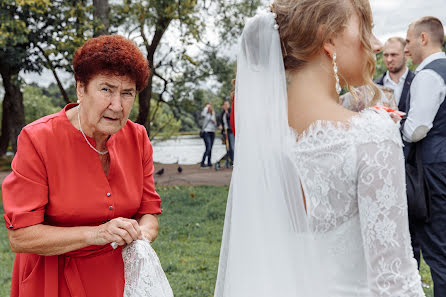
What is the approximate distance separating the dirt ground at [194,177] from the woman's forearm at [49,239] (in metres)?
9.54

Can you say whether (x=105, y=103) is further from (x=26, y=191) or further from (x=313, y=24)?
(x=313, y=24)

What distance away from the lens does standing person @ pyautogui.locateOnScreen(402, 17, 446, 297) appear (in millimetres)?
3797

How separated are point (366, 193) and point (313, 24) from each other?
1.88 feet

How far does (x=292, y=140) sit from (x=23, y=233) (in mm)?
1268

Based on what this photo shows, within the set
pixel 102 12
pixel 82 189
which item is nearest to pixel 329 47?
pixel 82 189

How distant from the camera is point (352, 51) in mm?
1581

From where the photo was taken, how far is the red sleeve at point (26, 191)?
2062 millimetres

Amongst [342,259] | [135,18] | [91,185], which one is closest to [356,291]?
[342,259]

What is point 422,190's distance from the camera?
151 inches

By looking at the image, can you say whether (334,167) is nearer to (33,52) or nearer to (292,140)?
(292,140)

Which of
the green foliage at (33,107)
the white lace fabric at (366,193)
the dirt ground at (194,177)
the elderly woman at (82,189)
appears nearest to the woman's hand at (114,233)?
the elderly woman at (82,189)

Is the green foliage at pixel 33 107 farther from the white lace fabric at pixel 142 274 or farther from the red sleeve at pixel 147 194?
the white lace fabric at pixel 142 274

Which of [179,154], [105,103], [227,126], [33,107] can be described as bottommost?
[179,154]

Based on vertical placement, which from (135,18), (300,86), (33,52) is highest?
(135,18)
